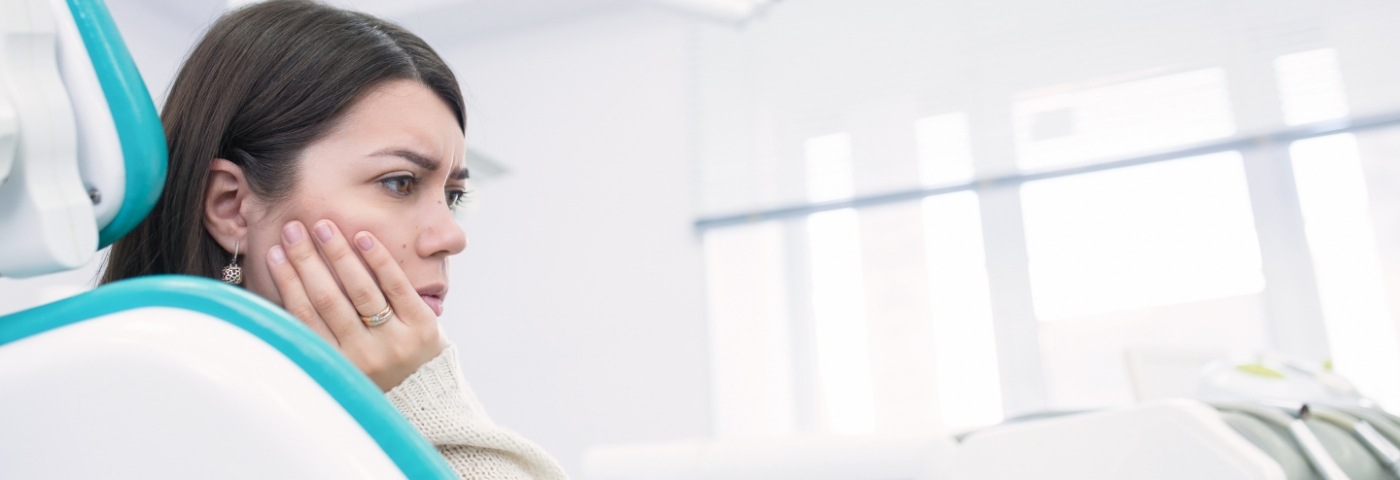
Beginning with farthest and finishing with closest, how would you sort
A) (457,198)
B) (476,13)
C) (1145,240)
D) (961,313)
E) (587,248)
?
(476,13)
(587,248)
(961,313)
(1145,240)
(457,198)

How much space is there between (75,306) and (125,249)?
542mm

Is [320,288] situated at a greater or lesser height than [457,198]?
lesser

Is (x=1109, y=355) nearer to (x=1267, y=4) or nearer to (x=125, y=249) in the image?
(x=1267, y=4)

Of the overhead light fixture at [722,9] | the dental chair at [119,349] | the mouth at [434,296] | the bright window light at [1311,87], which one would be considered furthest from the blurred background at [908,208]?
the dental chair at [119,349]

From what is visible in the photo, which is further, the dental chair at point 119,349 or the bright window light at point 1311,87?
the bright window light at point 1311,87

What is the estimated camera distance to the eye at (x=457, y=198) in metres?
1.16

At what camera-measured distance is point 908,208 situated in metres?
3.63

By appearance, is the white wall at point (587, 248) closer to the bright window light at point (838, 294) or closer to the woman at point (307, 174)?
the bright window light at point (838, 294)

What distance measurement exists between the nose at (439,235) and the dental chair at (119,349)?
0.46 metres

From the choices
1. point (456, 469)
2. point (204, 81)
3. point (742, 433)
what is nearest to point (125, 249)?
point (204, 81)

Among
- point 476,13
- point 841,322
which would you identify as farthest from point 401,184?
point 476,13

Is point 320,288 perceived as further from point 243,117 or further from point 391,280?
point 243,117

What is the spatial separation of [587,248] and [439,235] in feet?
9.40

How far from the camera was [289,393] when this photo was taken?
0.46 metres
